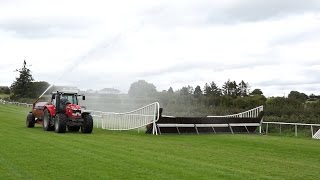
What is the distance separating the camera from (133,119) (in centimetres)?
2434

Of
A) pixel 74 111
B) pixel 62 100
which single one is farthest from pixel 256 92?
pixel 74 111

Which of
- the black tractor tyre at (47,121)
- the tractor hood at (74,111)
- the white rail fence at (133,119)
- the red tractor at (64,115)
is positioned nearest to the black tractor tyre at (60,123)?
the red tractor at (64,115)

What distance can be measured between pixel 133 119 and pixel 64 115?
155 inches

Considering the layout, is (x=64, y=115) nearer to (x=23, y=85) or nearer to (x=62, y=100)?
(x=62, y=100)

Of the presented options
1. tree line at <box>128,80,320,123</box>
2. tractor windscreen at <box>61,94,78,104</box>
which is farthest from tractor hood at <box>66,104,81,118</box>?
tree line at <box>128,80,320,123</box>

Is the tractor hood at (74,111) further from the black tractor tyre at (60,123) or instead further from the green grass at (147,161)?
the green grass at (147,161)

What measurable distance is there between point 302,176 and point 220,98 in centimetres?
3694

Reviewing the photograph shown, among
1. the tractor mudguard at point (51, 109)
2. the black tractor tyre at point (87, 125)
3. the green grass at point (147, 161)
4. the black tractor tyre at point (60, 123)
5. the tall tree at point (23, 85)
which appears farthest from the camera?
the tall tree at point (23, 85)

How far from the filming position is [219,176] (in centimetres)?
1008

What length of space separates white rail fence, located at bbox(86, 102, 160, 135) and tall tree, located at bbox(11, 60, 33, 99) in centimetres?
6066

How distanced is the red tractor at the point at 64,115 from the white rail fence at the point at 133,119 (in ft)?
7.82

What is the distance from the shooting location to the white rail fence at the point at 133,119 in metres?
23.2

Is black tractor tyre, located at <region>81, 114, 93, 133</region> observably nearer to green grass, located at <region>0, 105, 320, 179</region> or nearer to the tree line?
green grass, located at <region>0, 105, 320, 179</region>

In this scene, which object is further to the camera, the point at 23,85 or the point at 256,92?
the point at 23,85
